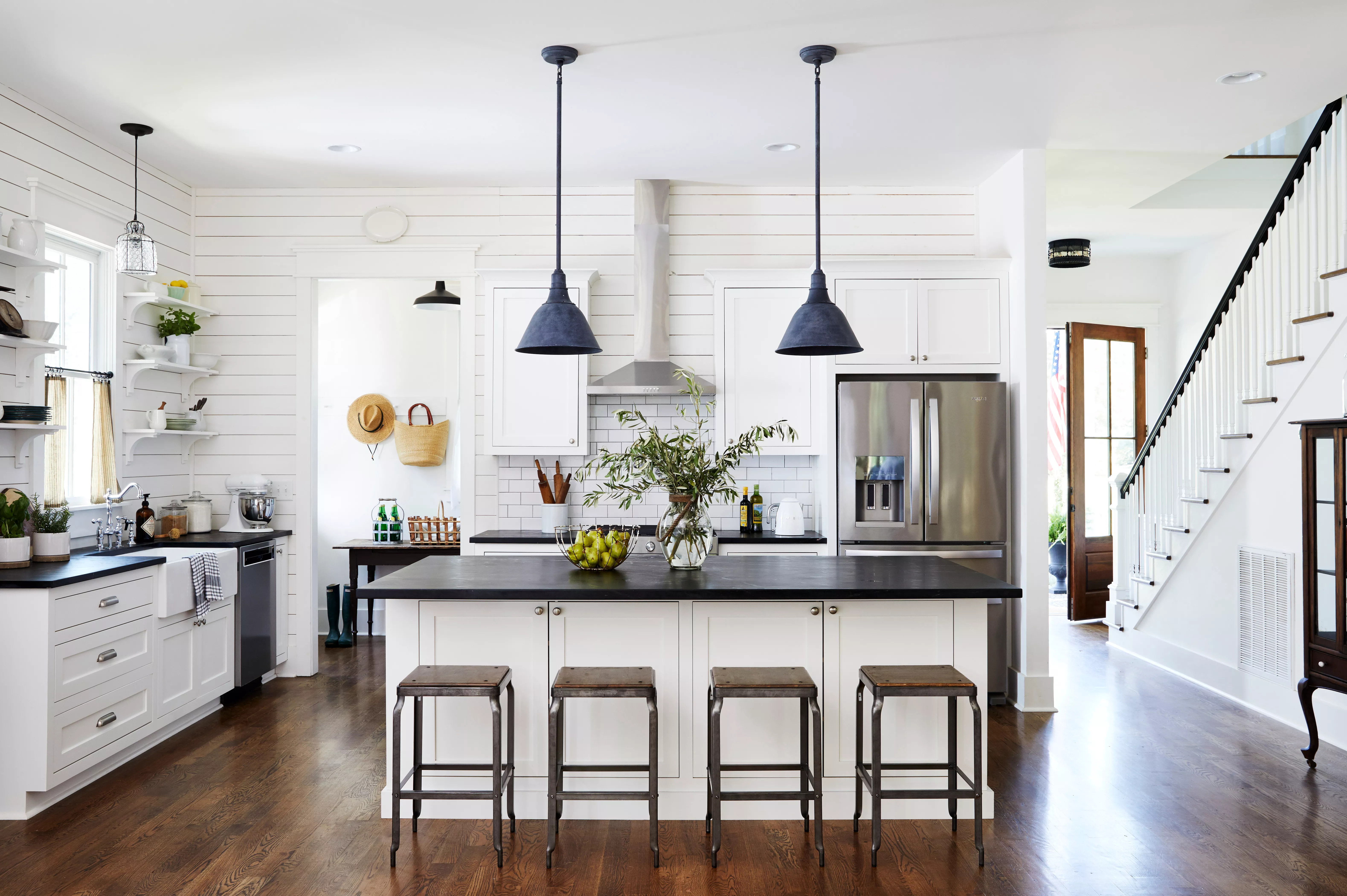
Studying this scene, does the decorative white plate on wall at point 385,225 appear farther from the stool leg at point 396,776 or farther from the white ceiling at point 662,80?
the stool leg at point 396,776

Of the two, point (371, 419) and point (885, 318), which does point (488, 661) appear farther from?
point (371, 419)

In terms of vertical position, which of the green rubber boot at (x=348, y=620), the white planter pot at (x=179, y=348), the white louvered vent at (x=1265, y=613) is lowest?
the green rubber boot at (x=348, y=620)

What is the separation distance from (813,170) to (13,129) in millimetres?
4127

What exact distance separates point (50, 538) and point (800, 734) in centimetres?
336

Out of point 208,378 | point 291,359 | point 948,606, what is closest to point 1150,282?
point 948,606

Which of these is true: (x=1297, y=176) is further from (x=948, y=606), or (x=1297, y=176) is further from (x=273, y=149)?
(x=273, y=149)

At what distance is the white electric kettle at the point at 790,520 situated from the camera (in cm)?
557

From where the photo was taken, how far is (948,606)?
3604mm

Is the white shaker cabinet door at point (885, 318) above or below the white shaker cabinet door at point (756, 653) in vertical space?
above

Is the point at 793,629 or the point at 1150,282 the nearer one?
the point at 793,629

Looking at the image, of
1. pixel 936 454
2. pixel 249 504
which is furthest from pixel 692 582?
pixel 249 504

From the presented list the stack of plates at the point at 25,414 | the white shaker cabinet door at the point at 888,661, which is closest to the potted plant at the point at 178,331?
the stack of plates at the point at 25,414

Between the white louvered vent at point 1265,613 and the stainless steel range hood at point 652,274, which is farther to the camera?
the stainless steel range hood at point 652,274

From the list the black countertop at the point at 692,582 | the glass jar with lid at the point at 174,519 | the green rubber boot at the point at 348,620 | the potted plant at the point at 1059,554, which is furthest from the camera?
the potted plant at the point at 1059,554
